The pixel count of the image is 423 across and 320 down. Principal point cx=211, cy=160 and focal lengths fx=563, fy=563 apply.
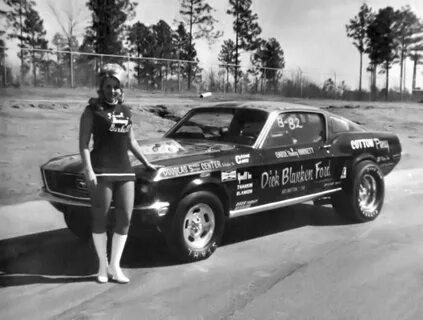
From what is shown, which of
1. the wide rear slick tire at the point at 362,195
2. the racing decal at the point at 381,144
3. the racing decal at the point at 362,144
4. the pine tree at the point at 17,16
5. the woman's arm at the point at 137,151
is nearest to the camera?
the pine tree at the point at 17,16

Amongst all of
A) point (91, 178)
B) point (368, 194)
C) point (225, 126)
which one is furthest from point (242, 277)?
point (368, 194)

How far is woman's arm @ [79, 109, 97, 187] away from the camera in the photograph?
3807 mm

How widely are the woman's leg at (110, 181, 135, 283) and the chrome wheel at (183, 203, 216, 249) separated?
569mm

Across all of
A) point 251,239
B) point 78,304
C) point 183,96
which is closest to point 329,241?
point 251,239

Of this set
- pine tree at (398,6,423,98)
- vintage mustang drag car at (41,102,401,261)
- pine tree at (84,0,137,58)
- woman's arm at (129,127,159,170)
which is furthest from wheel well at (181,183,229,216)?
pine tree at (398,6,423,98)

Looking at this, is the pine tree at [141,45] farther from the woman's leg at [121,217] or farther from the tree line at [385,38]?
the tree line at [385,38]

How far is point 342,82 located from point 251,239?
1.91 metres

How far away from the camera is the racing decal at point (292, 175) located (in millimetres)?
5141

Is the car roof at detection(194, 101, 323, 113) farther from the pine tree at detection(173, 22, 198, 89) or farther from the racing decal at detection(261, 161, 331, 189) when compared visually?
the racing decal at detection(261, 161, 331, 189)

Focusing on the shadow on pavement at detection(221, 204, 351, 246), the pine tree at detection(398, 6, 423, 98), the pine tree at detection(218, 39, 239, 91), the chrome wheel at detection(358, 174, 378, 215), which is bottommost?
the shadow on pavement at detection(221, 204, 351, 246)

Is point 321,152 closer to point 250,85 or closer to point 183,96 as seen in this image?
point 250,85

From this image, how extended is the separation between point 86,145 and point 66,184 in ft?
2.58

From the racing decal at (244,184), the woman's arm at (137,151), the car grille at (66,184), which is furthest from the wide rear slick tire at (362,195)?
the car grille at (66,184)

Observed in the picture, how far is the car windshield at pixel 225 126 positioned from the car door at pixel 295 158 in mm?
153
